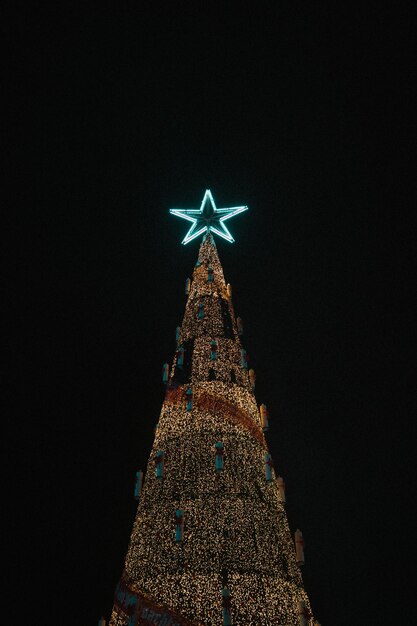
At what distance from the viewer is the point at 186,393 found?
8.73 meters

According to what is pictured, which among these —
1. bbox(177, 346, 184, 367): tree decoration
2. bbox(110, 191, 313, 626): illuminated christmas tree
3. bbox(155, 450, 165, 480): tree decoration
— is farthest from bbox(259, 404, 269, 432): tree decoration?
bbox(155, 450, 165, 480): tree decoration

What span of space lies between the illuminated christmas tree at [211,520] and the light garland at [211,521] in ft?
0.05

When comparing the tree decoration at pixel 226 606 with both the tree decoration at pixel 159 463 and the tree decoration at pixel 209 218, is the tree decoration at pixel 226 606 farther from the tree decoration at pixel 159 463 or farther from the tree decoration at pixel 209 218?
the tree decoration at pixel 209 218

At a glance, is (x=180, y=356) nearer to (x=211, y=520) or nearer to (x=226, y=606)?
(x=211, y=520)

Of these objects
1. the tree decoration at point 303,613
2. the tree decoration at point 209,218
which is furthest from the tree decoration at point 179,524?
the tree decoration at point 209,218

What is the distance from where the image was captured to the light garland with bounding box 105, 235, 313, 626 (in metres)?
6.63

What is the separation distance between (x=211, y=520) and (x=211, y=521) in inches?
0.6

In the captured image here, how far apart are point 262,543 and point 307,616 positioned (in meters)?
1.21

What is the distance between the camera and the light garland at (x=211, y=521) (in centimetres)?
663

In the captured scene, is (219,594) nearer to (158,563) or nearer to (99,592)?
(158,563)

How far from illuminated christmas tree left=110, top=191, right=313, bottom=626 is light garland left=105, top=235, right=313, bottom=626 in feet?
0.05

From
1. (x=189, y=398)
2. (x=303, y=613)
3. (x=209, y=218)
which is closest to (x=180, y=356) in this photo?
(x=189, y=398)

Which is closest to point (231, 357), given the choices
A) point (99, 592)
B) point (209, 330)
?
point (209, 330)

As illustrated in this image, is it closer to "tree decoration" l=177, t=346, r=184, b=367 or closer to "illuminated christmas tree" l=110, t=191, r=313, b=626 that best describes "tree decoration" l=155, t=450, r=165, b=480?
"illuminated christmas tree" l=110, t=191, r=313, b=626
